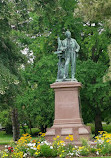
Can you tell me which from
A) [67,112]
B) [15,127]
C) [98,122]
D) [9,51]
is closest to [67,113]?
[67,112]

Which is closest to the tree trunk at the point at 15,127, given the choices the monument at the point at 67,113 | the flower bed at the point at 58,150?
the monument at the point at 67,113

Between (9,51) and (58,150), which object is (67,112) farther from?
(9,51)

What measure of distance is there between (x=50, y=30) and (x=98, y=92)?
19.3 ft

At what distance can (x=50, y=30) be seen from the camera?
65.2 feet

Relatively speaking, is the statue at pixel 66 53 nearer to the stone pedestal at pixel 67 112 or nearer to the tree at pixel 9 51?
the stone pedestal at pixel 67 112

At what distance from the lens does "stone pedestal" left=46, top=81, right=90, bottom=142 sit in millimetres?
9641

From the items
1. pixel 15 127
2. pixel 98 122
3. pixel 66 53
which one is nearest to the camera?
pixel 66 53

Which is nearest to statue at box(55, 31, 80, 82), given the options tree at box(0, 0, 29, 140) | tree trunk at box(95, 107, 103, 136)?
tree at box(0, 0, 29, 140)

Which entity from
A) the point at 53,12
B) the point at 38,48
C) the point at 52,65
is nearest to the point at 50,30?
the point at 38,48

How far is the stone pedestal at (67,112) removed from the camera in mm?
9641

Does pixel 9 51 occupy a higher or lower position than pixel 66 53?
higher

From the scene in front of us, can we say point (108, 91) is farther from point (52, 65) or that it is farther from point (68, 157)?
point (68, 157)

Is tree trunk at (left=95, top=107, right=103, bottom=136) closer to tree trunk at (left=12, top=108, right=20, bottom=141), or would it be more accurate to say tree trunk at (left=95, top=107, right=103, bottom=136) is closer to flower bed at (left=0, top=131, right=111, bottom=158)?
tree trunk at (left=12, top=108, right=20, bottom=141)

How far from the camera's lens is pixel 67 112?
1006cm
